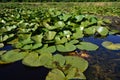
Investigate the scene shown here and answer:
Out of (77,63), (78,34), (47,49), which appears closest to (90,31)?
(78,34)

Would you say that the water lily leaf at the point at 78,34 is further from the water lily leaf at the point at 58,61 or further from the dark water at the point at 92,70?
the water lily leaf at the point at 58,61

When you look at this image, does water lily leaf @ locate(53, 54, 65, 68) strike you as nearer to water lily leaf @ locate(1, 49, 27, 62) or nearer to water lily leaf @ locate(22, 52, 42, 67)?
water lily leaf @ locate(22, 52, 42, 67)

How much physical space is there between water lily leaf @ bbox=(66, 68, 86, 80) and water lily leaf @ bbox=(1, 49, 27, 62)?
581 mm

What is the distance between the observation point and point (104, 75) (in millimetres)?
1595

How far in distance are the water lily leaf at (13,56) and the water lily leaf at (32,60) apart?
7 cm

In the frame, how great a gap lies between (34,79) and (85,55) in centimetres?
67

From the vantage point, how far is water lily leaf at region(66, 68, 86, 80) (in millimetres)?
1440

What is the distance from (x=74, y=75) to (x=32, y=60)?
19.0 inches

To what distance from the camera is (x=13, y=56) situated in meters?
1.92

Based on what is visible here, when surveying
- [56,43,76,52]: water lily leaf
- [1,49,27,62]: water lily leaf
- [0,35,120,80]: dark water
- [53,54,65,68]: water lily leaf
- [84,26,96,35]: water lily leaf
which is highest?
[84,26,96,35]: water lily leaf

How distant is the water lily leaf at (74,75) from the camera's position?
4.72ft

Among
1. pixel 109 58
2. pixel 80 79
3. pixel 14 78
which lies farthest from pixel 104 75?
pixel 14 78

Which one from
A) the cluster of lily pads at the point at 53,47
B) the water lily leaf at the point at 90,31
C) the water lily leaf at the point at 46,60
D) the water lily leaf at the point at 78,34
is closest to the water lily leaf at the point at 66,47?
the cluster of lily pads at the point at 53,47

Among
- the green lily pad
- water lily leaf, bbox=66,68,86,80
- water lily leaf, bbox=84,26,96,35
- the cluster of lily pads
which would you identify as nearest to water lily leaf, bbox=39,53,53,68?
the cluster of lily pads
